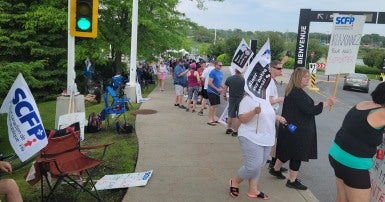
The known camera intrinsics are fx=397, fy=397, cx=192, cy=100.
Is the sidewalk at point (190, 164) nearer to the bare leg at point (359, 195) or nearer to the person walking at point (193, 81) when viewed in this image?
the bare leg at point (359, 195)

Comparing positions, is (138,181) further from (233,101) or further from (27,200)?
(233,101)

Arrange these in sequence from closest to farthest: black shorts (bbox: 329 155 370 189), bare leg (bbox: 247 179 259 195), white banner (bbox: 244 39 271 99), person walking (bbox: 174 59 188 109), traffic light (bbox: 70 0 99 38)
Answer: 1. black shorts (bbox: 329 155 370 189)
2. white banner (bbox: 244 39 271 99)
3. bare leg (bbox: 247 179 259 195)
4. traffic light (bbox: 70 0 99 38)
5. person walking (bbox: 174 59 188 109)

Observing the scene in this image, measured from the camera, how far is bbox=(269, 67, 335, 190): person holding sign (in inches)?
219

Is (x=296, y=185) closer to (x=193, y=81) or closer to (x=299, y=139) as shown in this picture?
(x=299, y=139)

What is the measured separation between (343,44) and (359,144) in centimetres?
208

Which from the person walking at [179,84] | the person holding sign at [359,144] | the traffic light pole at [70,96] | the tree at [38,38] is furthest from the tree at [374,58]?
the person holding sign at [359,144]

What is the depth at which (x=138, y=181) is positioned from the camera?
593 cm

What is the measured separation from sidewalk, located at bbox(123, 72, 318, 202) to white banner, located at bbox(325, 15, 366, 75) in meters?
1.89

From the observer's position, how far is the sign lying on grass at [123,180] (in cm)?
573

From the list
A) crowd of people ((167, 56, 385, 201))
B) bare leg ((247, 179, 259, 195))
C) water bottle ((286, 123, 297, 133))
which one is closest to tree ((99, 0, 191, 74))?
crowd of people ((167, 56, 385, 201))

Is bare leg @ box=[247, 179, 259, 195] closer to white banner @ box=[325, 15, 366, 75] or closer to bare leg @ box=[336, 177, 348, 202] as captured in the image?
bare leg @ box=[336, 177, 348, 202]

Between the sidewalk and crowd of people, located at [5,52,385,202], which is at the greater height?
crowd of people, located at [5,52,385,202]

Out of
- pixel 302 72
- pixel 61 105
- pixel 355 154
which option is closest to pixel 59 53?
pixel 61 105

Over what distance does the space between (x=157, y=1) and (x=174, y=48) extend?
3.44 meters
